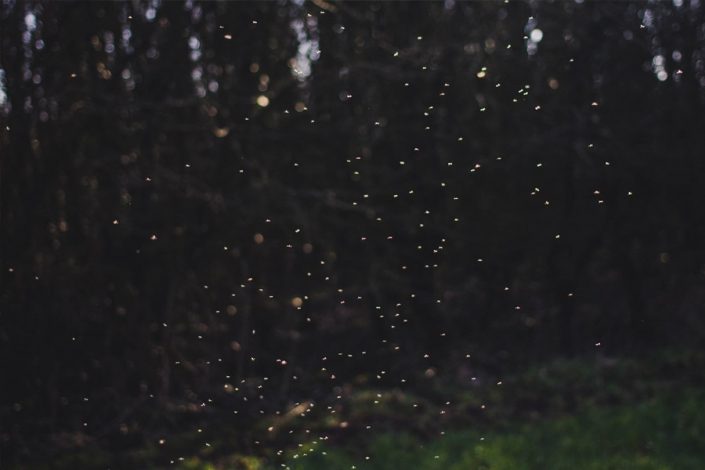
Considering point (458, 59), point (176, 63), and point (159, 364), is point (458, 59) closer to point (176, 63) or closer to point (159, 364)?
point (176, 63)

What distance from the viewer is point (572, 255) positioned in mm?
7172

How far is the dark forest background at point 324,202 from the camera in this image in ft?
15.6

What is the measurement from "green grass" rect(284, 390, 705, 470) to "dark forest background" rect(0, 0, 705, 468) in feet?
2.65

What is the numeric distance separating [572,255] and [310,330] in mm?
2661

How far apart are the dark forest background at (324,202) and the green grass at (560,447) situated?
809 mm

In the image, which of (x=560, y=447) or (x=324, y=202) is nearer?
(x=560, y=447)

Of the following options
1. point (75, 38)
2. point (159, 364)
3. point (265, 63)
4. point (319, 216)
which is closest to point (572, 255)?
point (319, 216)

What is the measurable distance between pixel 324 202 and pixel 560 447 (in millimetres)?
2269

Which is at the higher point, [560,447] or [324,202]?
[324,202]

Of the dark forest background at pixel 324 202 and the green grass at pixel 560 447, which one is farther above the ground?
the dark forest background at pixel 324 202

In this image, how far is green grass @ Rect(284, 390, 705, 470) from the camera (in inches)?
169

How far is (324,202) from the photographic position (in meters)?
5.54

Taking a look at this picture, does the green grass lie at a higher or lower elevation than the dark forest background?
lower

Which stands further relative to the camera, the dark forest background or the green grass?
the dark forest background
